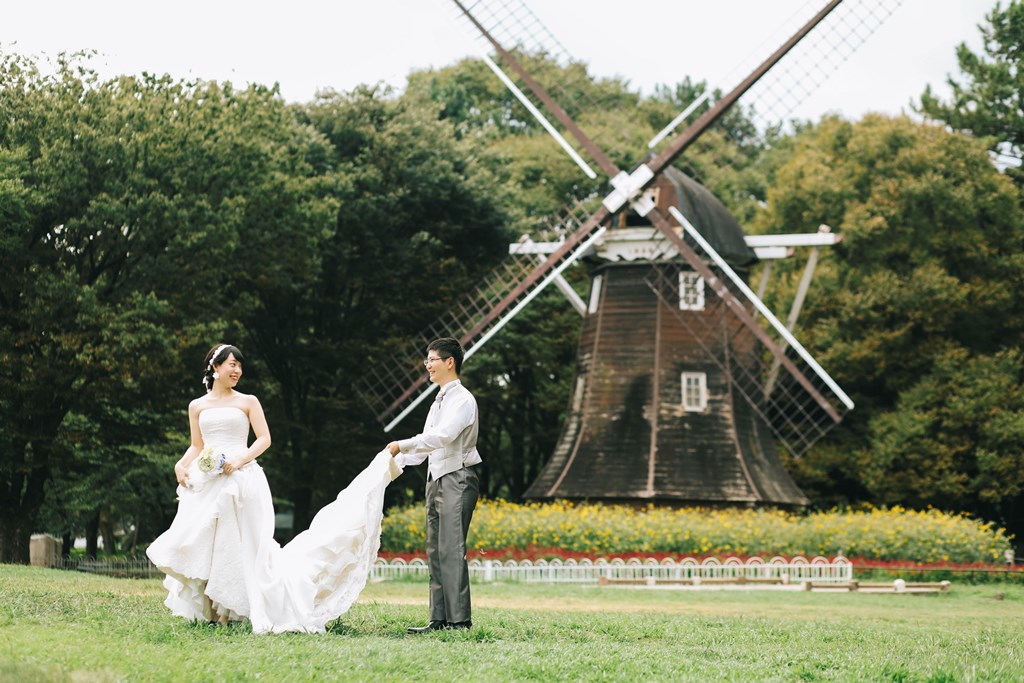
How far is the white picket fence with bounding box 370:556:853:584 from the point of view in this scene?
20.4 m

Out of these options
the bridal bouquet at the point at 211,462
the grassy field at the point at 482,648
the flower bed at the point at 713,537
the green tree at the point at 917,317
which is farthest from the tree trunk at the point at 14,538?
the green tree at the point at 917,317

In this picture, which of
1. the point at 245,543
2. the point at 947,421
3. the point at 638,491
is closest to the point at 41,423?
the point at 638,491

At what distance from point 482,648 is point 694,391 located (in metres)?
19.4

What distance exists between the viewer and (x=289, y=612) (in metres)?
8.20

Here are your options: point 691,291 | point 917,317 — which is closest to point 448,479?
point 691,291

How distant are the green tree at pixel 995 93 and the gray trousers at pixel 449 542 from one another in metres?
28.6

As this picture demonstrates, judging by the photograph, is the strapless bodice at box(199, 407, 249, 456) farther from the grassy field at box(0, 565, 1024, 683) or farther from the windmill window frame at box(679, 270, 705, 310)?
the windmill window frame at box(679, 270, 705, 310)

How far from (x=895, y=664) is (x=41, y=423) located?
16401 mm

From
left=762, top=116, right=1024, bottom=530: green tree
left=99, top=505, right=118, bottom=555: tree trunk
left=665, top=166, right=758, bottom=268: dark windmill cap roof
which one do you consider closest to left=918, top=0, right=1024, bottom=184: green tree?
left=762, top=116, right=1024, bottom=530: green tree

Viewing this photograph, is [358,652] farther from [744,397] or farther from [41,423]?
[744,397]

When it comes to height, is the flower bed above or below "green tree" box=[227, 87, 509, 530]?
below

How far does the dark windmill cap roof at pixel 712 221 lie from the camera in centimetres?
2580

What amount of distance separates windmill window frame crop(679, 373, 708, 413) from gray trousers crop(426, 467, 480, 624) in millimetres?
18019

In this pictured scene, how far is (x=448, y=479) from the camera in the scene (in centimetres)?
854
